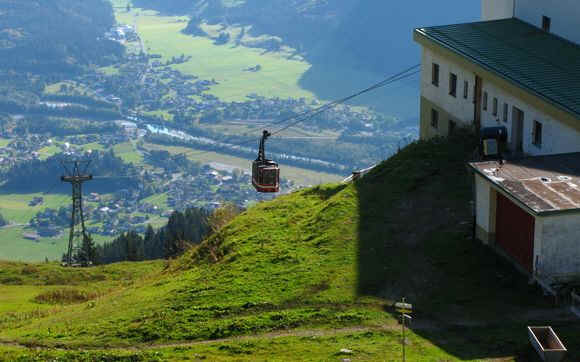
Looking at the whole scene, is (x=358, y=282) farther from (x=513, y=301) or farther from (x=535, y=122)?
(x=535, y=122)

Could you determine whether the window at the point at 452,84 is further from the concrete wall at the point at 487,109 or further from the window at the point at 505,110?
the window at the point at 505,110

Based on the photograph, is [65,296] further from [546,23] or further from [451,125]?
[546,23]

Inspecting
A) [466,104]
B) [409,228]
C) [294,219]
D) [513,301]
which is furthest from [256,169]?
[513,301]

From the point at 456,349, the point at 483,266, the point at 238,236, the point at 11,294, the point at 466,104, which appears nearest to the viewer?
the point at 456,349

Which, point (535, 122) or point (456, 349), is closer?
point (456, 349)

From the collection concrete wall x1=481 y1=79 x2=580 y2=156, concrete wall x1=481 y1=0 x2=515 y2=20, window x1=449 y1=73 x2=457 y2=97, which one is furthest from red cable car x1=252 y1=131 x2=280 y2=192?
concrete wall x1=481 y1=0 x2=515 y2=20

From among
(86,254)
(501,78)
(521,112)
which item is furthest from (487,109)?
(86,254)
